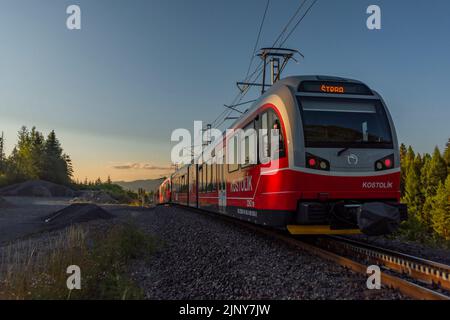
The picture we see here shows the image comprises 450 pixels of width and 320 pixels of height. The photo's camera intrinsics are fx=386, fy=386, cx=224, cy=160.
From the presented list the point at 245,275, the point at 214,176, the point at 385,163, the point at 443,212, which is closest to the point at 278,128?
the point at 385,163

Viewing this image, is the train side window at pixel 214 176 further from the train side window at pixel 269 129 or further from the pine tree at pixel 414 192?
the pine tree at pixel 414 192

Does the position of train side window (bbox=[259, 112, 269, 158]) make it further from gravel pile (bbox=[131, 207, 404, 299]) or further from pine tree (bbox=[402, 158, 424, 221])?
pine tree (bbox=[402, 158, 424, 221])

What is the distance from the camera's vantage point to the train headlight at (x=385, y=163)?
7793 mm

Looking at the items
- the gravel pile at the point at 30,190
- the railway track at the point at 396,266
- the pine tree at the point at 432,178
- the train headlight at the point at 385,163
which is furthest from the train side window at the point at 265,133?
the pine tree at the point at 432,178

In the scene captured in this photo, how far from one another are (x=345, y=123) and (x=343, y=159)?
795 millimetres

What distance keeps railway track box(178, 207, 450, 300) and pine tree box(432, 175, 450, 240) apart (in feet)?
183

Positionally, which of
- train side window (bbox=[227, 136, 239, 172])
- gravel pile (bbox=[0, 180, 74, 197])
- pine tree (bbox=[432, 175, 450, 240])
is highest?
train side window (bbox=[227, 136, 239, 172])

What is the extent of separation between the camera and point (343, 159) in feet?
25.0

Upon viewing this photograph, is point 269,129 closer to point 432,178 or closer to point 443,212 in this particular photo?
point 443,212

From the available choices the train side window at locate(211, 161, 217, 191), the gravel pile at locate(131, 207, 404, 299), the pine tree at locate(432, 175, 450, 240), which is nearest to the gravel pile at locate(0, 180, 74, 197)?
the train side window at locate(211, 161, 217, 191)

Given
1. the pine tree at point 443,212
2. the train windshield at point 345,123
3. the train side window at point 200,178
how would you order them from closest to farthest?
the train windshield at point 345,123 < the train side window at point 200,178 < the pine tree at point 443,212

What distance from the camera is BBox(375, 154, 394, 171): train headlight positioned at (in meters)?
7.79

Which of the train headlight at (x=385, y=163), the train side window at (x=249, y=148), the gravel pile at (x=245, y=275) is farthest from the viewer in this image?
the train side window at (x=249, y=148)
